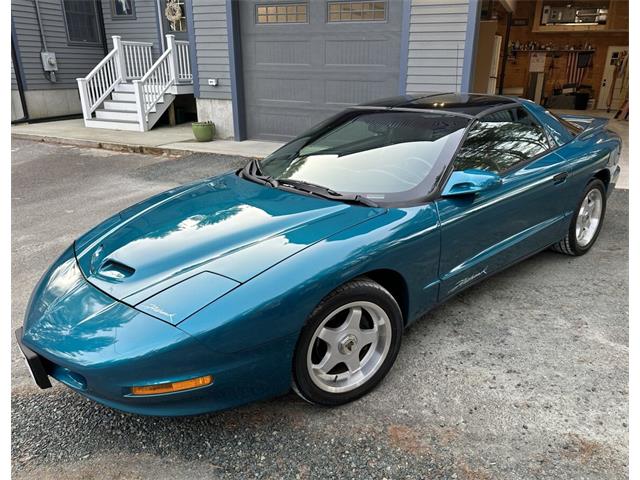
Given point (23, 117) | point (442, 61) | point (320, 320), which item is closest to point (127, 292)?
point (320, 320)

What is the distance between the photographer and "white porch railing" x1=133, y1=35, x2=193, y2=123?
10.9 meters

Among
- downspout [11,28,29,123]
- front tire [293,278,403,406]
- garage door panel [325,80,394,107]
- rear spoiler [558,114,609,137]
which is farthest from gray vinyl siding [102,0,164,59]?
front tire [293,278,403,406]

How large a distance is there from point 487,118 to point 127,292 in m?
2.53

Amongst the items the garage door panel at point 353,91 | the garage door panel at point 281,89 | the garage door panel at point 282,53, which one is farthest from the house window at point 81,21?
the garage door panel at point 353,91

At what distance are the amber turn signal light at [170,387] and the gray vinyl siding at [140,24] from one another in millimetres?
12716

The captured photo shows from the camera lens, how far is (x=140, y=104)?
10758 mm

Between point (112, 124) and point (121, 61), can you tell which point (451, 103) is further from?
point (121, 61)

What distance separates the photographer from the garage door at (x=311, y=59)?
312 inches

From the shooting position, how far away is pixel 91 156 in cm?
888

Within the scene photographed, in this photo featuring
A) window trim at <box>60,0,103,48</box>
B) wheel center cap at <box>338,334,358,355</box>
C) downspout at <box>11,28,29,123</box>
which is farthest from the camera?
window trim at <box>60,0,103,48</box>

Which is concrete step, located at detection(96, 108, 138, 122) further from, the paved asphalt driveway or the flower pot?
the paved asphalt driveway

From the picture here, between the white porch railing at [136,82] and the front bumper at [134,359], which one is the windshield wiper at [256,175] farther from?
the white porch railing at [136,82]

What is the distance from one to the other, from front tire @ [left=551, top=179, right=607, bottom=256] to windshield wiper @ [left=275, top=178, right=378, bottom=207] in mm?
2192

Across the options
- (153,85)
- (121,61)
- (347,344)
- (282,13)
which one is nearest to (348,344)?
(347,344)
